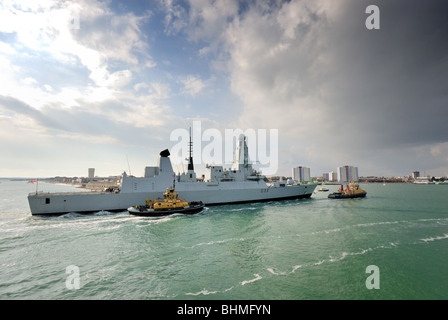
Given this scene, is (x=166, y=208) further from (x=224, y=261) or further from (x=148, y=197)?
(x=224, y=261)

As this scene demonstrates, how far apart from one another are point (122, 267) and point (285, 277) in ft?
23.8

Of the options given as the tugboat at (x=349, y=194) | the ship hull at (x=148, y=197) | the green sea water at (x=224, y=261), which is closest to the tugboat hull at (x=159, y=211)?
the ship hull at (x=148, y=197)

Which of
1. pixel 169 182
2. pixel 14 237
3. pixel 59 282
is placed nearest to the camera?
pixel 59 282

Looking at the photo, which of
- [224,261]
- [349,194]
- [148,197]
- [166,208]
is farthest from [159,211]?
[349,194]

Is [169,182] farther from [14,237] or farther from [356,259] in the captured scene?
[356,259]

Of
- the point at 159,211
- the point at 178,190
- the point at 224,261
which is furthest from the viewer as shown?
the point at 178,190

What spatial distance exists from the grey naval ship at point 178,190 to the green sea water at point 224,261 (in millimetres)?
4845

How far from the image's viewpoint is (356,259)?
29.2 ft

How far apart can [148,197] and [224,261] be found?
54.9 feet

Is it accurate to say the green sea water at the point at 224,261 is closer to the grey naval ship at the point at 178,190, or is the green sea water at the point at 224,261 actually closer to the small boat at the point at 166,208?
the small boat at the point at 166,208

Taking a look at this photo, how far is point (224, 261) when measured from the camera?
8.71 m

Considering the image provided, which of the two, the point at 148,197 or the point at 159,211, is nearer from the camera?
the point at 159,211

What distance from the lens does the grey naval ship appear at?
1997 cm
